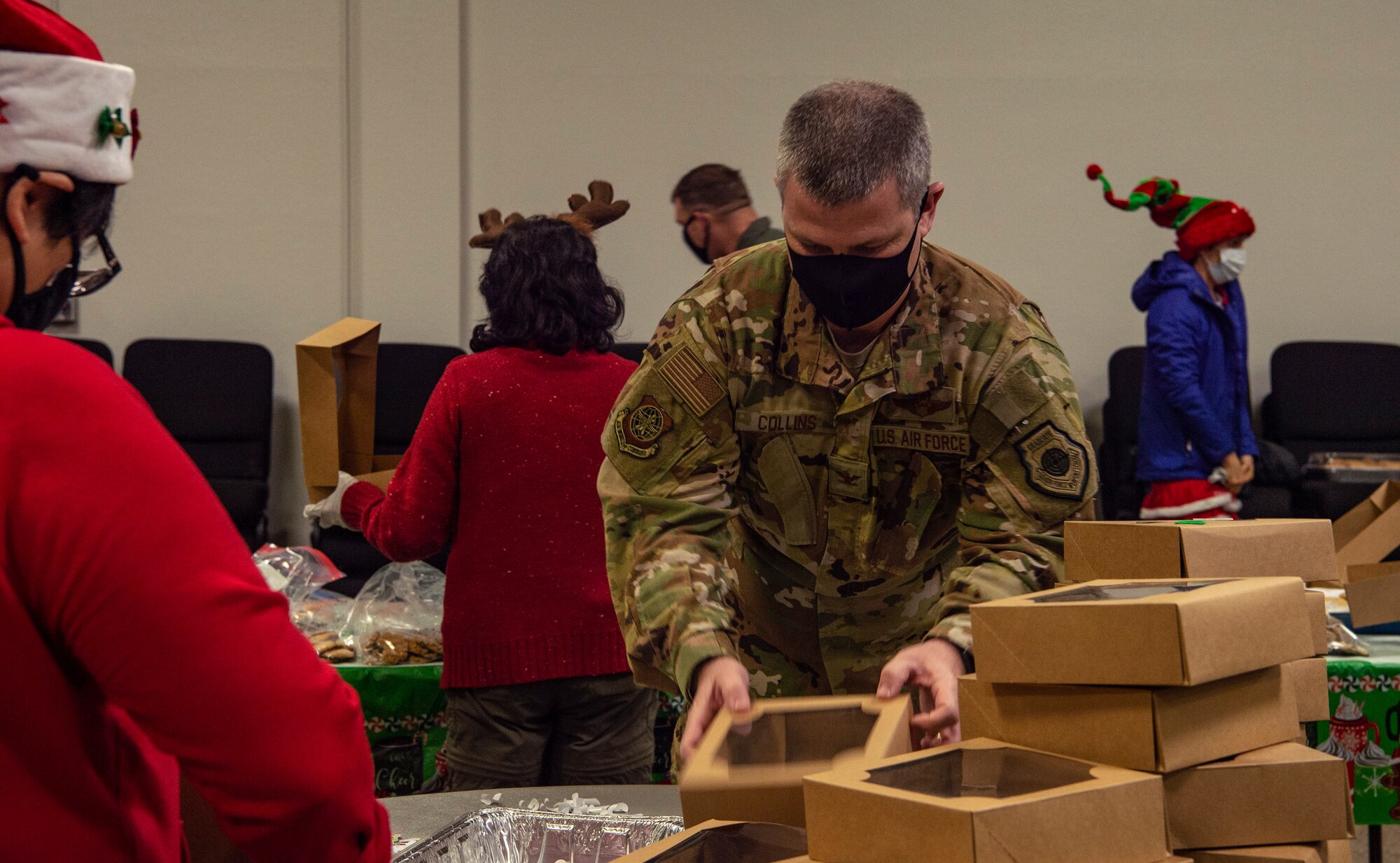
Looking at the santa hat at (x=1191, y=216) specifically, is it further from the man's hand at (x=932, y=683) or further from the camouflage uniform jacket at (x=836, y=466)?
the man's hand at (x=932, y=683)

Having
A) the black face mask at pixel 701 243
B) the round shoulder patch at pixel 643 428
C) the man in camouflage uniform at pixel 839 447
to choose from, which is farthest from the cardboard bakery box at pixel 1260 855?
the black face mask at pixel 701 243

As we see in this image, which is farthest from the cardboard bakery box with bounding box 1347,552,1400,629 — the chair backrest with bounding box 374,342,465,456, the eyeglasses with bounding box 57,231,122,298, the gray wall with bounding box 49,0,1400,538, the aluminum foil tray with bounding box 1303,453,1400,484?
the chair backrest with bounding box 374,342,465,456

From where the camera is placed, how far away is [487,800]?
4.86ft

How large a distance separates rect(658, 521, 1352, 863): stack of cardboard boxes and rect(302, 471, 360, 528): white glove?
137cm

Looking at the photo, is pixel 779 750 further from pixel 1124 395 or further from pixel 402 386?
pixel 1124 395

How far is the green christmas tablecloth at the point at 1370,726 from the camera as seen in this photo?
7.50ft

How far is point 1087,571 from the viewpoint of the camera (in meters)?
1.35

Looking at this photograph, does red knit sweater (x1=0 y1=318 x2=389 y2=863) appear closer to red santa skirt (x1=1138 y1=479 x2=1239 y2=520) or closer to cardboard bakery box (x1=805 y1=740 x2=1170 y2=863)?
cardboard bakery box (x1=805 y1=740 x2=1170 y2=863)

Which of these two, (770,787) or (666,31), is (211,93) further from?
(770,787)

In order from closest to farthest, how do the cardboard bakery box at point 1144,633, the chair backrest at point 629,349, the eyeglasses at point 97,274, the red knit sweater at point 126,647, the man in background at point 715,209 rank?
the red knit sweater at point 126,647
the eyeglasses at point 97,274
the cardboard bakery box at point 1144,633
the man in background at point 715,209
the chair backrest at point 629,349

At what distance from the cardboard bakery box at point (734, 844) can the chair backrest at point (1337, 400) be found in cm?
533

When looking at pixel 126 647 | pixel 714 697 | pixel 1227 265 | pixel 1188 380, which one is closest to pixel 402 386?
pixel 1188 380

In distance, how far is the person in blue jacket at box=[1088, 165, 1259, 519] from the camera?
4.11 m

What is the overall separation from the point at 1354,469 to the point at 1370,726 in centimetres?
327
